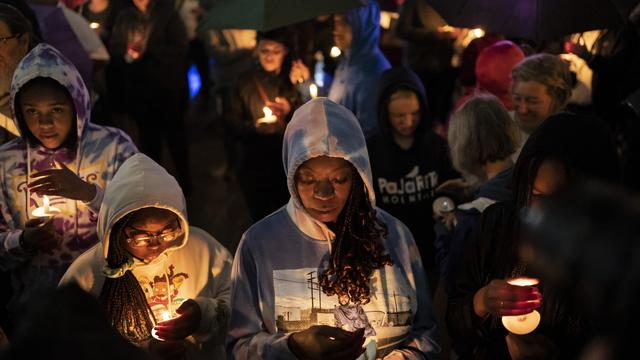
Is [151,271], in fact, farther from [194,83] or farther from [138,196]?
[194,83]

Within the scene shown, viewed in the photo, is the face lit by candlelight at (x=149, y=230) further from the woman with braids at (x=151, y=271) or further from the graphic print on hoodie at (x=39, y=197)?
the graphic print on hoodie at (x=39, y=197)

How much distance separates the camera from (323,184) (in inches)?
129

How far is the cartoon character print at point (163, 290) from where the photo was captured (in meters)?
3.63

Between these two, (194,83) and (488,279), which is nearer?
(488,279)

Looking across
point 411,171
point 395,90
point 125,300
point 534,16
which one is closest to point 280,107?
point 395,90

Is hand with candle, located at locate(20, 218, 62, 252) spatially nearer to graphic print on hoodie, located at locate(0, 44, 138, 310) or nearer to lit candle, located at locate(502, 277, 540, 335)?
graphic print on hoodie, located at locate(0, 44, 138, 310)

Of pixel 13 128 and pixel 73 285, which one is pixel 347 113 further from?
pixel 13 128

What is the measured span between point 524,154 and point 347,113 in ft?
2.49

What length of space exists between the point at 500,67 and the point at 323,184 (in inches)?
131

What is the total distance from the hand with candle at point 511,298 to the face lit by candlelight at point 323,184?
72 cm

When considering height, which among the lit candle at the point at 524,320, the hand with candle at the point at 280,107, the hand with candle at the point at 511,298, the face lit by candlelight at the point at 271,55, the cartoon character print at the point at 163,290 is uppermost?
the face lit by candlelight at the point at 271,55

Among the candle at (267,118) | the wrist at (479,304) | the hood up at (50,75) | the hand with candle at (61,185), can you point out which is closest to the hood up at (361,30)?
the candle at (267,118)

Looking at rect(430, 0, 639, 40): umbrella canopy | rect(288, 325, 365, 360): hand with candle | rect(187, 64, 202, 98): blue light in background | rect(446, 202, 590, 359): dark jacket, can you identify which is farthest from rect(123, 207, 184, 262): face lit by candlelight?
rect(187, 64, 202, 98): blue light in background

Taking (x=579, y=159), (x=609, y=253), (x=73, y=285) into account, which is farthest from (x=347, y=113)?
(x=609, y=253)
